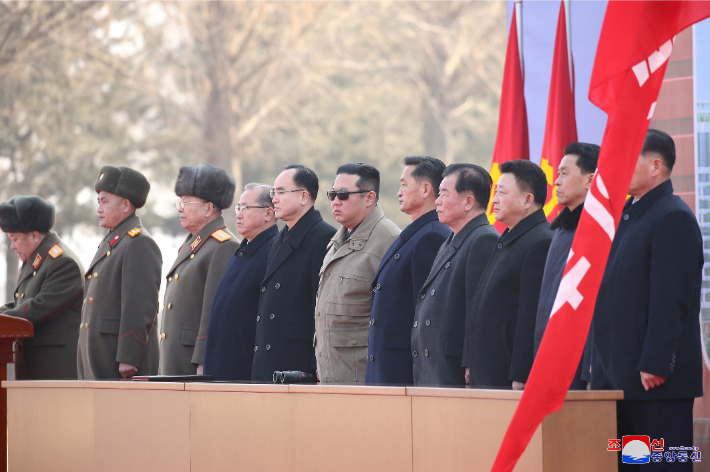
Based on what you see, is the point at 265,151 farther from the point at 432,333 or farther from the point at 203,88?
the point at 432,333

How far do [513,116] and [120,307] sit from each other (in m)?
2.97

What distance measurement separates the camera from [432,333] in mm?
4078

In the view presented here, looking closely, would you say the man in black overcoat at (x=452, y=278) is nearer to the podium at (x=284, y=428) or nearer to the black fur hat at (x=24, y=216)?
the podium at (x=284, y=428)

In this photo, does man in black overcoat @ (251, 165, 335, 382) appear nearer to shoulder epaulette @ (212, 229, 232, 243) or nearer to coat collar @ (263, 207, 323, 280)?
coat collar @ (263, 207, 323, 280)

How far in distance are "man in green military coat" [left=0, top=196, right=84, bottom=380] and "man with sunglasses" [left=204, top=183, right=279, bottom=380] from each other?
1.45 metres

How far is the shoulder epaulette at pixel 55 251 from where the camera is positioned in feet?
20.1

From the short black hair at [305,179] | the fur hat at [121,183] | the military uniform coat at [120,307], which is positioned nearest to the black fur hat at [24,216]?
the fur hat at [121,183]

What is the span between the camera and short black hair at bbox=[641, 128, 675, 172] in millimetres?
3584

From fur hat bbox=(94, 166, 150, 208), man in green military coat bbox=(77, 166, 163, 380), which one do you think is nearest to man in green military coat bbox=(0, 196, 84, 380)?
man in green military coat bbox=(77, 166, 163, 380)

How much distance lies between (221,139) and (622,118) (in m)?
13.3

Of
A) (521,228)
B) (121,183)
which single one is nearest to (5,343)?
(121,183)

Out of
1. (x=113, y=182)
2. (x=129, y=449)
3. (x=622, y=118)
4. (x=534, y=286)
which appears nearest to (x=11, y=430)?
(x=129, y=449)

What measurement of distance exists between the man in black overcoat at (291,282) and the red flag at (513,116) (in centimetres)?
166

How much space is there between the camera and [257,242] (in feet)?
17.3
